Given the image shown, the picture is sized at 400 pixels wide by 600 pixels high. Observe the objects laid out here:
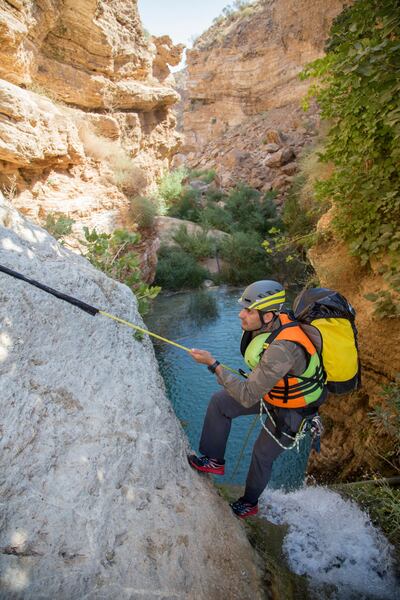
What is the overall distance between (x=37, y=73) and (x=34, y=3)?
193 cm

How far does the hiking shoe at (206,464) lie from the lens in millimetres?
2492

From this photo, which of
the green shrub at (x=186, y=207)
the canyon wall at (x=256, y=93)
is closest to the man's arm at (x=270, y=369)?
the canyon wall at (x=256, y=93)

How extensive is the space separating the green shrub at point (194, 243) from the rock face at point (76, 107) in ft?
10.8

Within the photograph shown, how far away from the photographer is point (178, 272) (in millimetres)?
16047

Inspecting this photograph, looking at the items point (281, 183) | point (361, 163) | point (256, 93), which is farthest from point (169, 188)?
point (256, 93)

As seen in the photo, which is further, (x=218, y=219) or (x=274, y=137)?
(x=274, y=137)

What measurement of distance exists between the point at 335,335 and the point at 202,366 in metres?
6.63

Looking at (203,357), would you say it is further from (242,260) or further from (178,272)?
(242,260)

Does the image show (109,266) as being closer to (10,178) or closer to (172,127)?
(10,178)

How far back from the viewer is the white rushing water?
238cm

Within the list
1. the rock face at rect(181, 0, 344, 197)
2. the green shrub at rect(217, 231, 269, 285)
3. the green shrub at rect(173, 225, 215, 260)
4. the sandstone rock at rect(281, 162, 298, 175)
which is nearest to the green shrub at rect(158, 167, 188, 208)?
the green shrub at rect(173, 225, 215, 260)

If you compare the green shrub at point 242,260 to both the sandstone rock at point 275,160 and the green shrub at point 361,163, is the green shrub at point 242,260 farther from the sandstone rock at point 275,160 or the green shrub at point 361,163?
the green shrub at point 361,163

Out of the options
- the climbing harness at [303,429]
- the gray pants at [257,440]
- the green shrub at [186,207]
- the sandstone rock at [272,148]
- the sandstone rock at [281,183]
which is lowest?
the gray pants at [257,440]

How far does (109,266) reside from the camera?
433 cm
